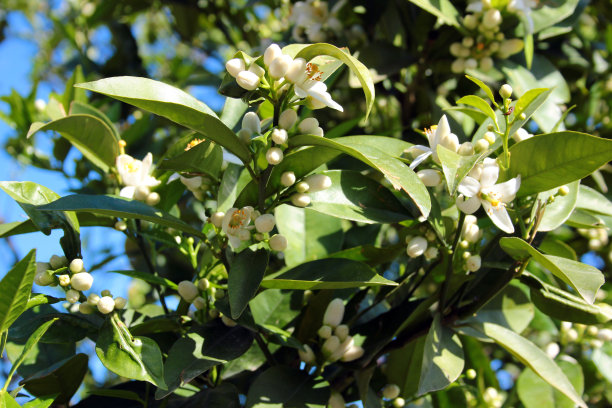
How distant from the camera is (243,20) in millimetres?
2852

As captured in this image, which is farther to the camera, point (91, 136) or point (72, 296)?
point (91, 136)

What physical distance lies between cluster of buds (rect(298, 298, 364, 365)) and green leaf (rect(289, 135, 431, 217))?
1.34 feet

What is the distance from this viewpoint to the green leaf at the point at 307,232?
1.54 m

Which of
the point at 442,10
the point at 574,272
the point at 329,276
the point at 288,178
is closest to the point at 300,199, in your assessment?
the point at 288,178

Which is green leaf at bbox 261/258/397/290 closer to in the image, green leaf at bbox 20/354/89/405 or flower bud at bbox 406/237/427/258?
flower bud at bbox 406/237/427/258

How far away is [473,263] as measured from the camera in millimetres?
1247

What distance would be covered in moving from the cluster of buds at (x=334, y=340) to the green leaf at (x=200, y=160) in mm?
376

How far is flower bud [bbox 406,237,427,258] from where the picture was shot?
1265 millimetres

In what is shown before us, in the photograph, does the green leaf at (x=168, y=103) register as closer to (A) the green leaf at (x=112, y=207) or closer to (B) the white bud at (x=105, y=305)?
(A) the green leaf at (x=112, y=207)

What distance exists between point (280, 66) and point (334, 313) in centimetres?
56

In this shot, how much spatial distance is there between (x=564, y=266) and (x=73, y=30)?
2.23m

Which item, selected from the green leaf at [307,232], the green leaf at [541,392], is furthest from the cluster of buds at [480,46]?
the green leaf at [541,392]

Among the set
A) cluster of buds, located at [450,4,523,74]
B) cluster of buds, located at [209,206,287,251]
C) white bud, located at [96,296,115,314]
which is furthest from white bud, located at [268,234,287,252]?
cluster of buds, located at [450,4,523,74]

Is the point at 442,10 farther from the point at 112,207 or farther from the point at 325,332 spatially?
the point at 112,207
